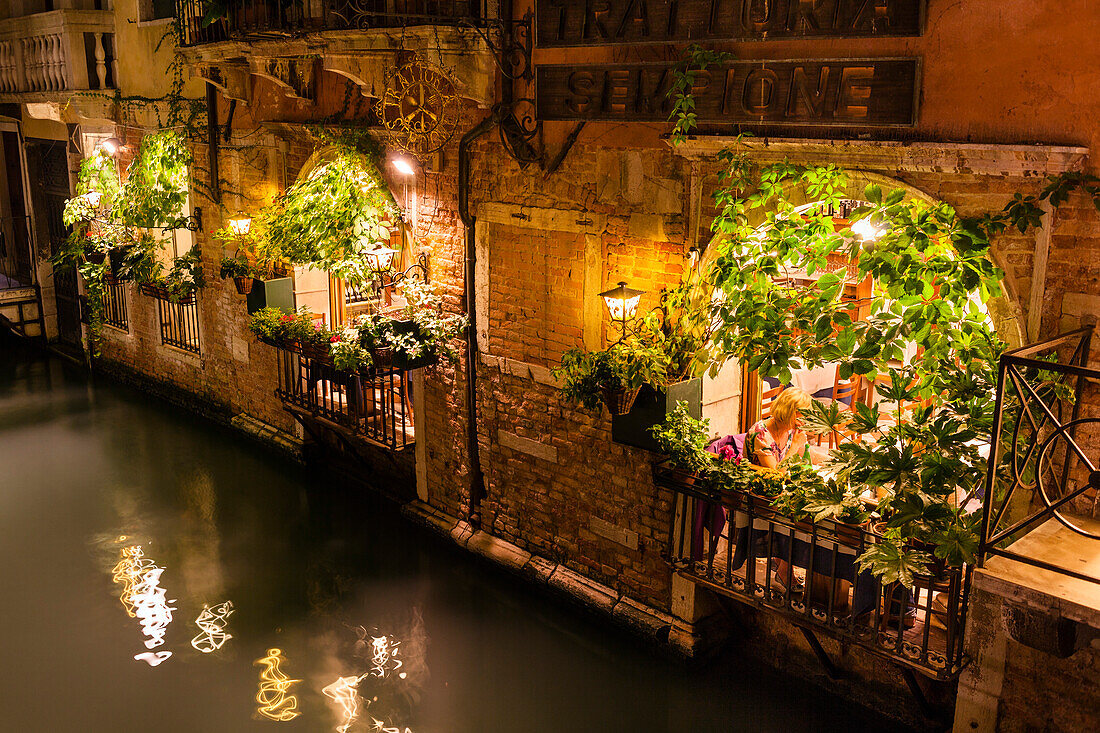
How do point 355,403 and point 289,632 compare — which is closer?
point 289,632

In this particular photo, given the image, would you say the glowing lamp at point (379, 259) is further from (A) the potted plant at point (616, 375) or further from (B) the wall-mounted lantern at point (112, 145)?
(B) the wall-mounted lantern at point (112, 145)

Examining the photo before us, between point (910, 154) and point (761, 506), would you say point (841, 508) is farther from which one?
point (910, 154)

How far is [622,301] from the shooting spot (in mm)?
6449

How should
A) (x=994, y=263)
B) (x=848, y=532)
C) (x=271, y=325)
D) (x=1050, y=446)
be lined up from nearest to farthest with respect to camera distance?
(x=1050, y=446), (x=994, y=263), (x=848, y=532), (x=271, y=325)

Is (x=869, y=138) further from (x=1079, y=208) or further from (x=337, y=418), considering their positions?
(x=337, y=418)

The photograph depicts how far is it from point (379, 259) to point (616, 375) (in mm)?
3363

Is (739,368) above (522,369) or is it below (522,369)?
above

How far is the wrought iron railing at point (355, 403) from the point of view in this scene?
355 inches

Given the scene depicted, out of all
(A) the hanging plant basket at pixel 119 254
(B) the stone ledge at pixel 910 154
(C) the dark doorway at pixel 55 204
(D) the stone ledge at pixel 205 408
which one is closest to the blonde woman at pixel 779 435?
(B) the stone ledge at pixel 910 154

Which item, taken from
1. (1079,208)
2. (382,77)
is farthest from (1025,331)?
(382,77)

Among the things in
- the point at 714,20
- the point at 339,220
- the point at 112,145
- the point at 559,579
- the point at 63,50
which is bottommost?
the point at 559,579

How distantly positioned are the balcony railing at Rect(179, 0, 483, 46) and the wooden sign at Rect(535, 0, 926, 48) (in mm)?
743

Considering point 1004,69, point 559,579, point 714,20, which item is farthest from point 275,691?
point 1004,69

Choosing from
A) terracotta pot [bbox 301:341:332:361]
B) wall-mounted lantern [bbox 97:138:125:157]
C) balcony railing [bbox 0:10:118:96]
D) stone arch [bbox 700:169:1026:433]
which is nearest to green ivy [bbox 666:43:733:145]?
stone arch [bbox 700:169:1026:433]
